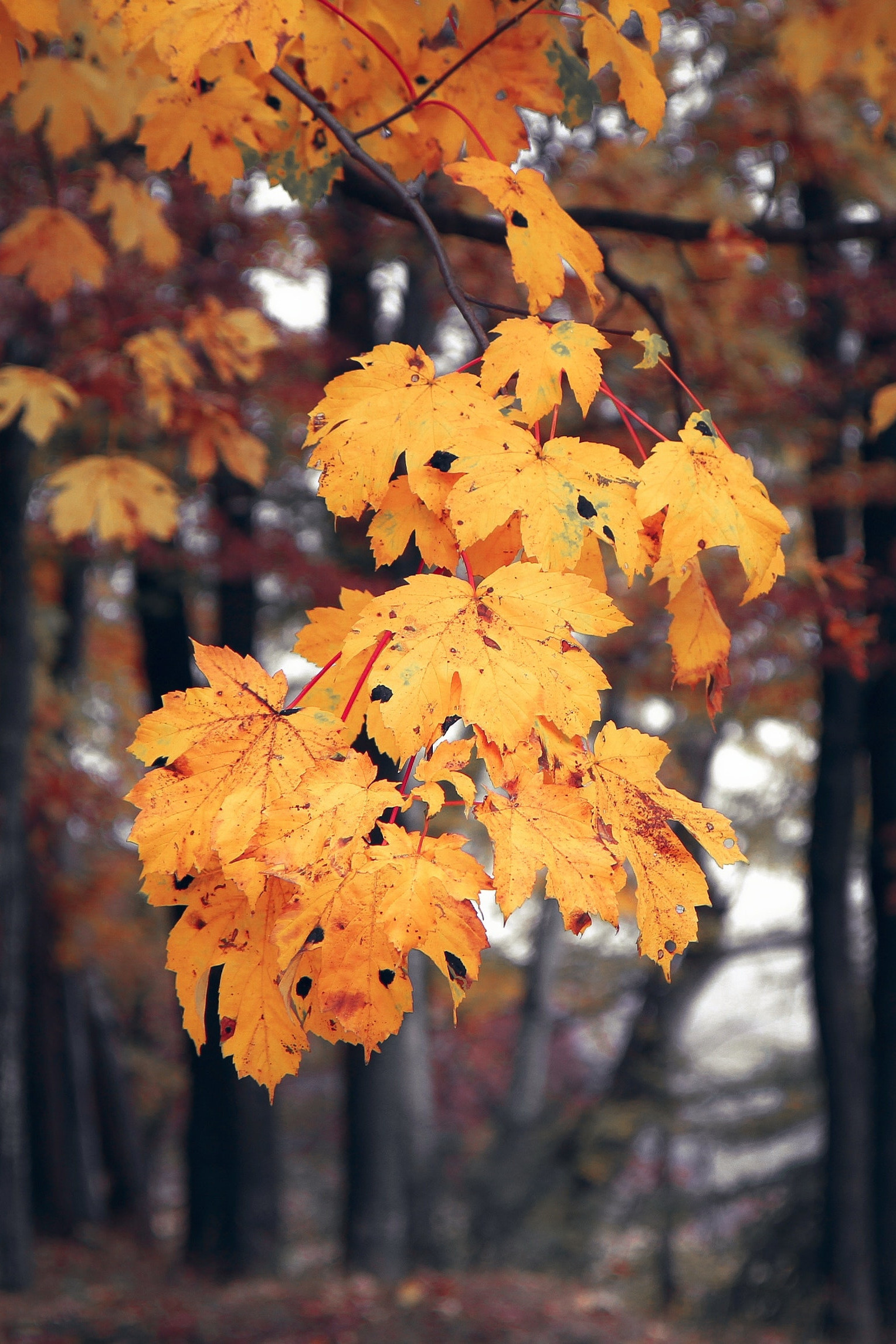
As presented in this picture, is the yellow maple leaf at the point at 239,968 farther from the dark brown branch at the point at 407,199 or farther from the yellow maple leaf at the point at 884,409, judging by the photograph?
the yellow maple leaf at the point at 884,409

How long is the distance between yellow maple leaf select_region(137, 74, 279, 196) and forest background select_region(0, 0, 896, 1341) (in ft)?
1.38

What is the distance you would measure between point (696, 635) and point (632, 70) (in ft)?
3.88

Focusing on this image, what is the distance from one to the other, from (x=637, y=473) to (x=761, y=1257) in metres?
8.82

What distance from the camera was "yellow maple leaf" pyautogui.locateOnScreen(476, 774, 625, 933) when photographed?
1.33 meters

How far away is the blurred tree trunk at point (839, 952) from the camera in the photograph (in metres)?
7.47

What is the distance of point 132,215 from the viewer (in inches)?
148

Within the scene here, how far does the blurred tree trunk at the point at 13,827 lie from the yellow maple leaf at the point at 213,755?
19.7 ft

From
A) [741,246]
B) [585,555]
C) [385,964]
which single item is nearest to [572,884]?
[385,964]

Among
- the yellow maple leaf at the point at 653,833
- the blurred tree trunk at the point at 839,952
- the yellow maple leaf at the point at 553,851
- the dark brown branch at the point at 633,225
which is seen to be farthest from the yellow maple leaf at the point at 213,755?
the blurred tree trunk at the point at 839,952

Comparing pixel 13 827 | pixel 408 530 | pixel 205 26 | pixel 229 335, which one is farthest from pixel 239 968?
pixel 13 827

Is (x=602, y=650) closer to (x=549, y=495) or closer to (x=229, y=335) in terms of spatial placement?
(x=229, y=335)

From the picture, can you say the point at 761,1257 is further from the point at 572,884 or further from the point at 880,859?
the point at 572,884

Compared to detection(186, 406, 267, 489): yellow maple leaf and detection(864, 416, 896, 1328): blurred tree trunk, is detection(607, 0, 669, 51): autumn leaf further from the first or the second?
detection(864, 416, 896, 1328): blurred tree trunk

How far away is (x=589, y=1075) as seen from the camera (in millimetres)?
18078
